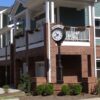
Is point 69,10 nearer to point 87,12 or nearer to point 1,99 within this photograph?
point 87,12

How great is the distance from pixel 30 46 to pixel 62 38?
4.67 metres

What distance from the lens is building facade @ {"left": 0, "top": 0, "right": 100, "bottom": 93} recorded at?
28469mm

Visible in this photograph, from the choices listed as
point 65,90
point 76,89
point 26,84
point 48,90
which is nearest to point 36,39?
point 26,84

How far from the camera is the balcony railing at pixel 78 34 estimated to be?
1157 inches

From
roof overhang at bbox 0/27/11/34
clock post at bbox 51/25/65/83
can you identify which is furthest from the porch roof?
roof overhang at bbox 0/27/11/34

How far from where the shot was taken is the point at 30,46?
104ft

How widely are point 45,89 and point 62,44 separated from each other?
12.0 ft

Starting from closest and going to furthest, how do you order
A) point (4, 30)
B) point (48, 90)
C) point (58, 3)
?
point (48, 90)
point (58, 3)
point (4, 30)

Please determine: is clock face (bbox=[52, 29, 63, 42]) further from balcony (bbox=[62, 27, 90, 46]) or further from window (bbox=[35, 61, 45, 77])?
window (bbox=[35, 61, 45, 77])

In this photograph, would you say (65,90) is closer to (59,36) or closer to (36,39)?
(59,36)

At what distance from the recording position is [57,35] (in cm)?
2775

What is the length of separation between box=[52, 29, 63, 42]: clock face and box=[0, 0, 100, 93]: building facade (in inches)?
25.4

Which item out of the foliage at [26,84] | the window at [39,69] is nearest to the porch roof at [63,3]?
the window at [39,69]

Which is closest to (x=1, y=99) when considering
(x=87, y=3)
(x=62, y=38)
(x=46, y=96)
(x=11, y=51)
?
(x=46, y=96)
